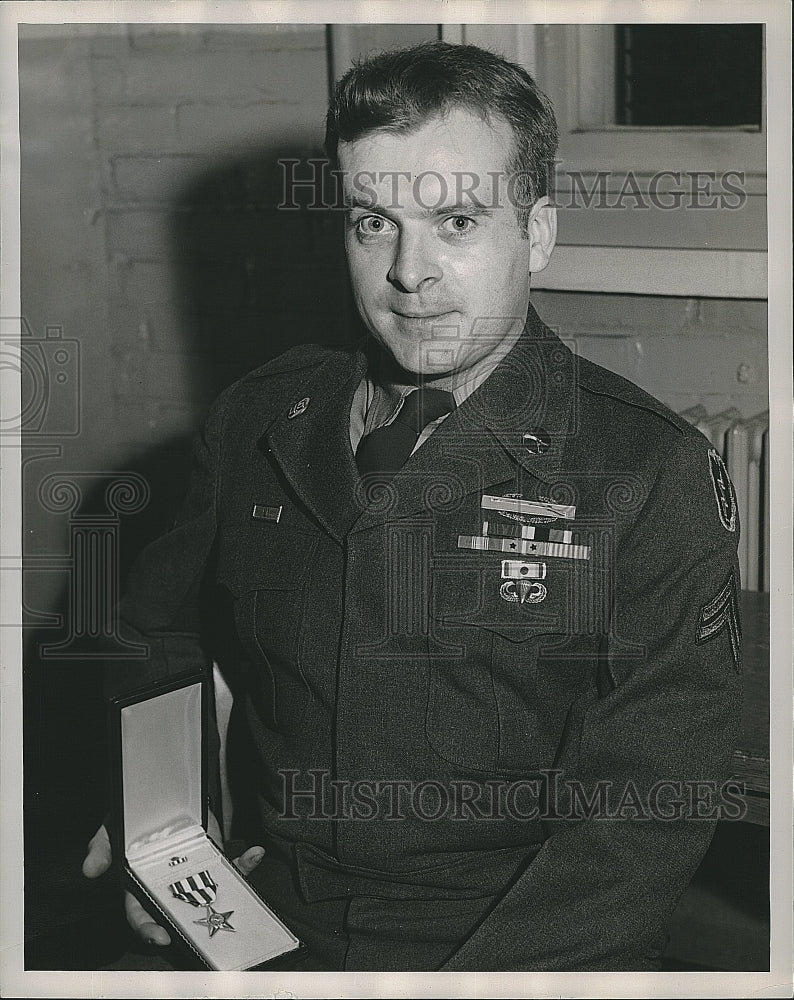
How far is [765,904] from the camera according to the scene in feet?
3.53

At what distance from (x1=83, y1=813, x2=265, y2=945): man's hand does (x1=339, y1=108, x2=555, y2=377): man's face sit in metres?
0.56

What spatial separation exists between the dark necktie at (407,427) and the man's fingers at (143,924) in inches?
20.3

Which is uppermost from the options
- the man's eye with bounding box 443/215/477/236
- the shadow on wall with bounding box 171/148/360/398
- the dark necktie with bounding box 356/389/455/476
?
the shadow on wall with bounding box 171/148/360/398

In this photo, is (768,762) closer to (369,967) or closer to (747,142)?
(369,967)

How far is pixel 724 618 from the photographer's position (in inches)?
38.3

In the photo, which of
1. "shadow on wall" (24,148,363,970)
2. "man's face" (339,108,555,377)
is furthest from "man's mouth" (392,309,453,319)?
"shadow on wall" (24,148,363,970)

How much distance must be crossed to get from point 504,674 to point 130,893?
0.47 metres

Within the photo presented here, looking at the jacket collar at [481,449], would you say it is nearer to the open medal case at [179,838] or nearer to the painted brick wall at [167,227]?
the open medal case at [179,838]

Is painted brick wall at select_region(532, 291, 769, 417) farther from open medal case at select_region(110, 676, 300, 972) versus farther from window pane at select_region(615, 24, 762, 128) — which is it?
open medal case at select_region(110, 676, 300, 972)

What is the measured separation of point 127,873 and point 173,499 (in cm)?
56

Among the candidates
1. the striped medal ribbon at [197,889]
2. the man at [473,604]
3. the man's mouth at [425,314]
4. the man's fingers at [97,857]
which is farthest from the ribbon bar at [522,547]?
the man's fingers at [97,857]

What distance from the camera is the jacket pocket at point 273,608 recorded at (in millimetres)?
1082

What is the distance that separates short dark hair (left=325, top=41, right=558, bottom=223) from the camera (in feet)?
3.13

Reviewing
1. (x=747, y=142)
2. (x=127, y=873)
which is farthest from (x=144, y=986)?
(x=747, y=142)
